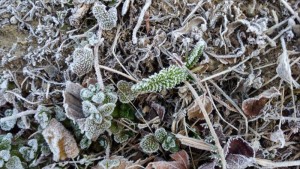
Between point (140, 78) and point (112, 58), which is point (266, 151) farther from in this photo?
point (112, 58)

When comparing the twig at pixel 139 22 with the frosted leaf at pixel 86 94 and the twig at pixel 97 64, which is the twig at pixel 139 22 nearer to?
the twig at pixel 97 64

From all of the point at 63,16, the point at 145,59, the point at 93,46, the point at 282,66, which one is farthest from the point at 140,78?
the point at 282,66

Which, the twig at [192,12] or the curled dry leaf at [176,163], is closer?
the curled dry leaf at [176,163]

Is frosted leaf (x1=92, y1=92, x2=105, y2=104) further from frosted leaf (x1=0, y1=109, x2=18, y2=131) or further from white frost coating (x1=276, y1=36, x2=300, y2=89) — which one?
white frost coating (x1=276, y1=36, x2=300, y2=89)

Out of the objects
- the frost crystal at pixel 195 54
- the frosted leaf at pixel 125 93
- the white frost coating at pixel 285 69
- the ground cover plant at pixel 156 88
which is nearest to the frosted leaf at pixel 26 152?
the ground cover plant at pixel 156 88

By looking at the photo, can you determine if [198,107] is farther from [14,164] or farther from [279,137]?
[14,164]
